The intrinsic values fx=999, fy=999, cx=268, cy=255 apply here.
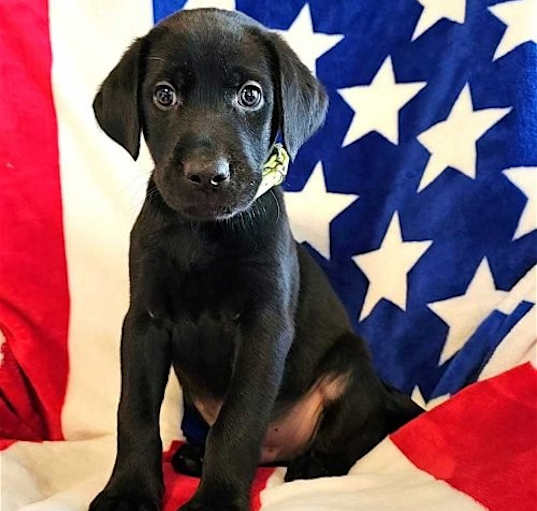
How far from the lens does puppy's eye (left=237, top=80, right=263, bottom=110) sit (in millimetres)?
1743

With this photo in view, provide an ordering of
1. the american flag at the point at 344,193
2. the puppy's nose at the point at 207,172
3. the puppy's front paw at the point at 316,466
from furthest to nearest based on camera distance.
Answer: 1. the american flag at the point at 344,193
2. the puppy's front paw at the point at 316,466
3. the puppy's nose at the point at 207,172

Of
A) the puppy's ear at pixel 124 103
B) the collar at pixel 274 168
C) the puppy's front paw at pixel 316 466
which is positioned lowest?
the puppy's front paw at pixel 316 466

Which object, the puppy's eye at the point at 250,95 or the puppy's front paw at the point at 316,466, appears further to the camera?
the puppy's front paw at the point at 316,466

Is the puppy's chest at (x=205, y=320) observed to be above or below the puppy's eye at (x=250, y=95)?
below

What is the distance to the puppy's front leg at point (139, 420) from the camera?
1723mm

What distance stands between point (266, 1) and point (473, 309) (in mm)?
847

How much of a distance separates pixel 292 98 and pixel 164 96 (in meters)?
0.23

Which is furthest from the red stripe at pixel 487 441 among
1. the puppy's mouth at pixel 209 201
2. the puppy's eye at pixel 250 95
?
the puppy's eye at pixel 250 95

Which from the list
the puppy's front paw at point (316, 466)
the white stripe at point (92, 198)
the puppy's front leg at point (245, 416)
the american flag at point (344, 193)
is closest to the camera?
the puppy's front leg at point (245, 416)

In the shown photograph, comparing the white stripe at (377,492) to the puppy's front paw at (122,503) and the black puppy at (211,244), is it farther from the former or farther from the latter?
the puppy's front paw at (122,503)

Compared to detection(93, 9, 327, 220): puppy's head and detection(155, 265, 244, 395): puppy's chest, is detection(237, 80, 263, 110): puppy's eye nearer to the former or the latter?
detection(93, 9, 327, 220): puppy's head

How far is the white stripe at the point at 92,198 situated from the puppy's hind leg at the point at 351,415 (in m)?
0.39

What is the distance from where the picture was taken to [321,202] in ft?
7.68

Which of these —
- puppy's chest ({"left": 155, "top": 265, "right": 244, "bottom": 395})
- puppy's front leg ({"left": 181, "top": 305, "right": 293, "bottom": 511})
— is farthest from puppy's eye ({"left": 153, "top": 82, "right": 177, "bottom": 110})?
puppy's front leg ({"left": 181, "top": 305, "right": 293, "bottom": 511})
